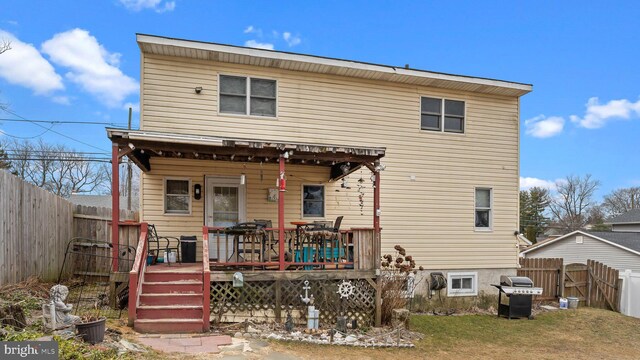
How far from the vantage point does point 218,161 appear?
923cm

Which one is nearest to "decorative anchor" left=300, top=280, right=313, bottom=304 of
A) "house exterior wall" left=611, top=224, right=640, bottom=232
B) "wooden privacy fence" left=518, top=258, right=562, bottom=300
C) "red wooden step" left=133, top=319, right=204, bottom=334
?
"red wooden step" left=133, top=319, right=204, bottom=334

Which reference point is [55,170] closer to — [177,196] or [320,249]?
[177,196]

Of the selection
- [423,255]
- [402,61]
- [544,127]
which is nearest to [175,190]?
[423,255]

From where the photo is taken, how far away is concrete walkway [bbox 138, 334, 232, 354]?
533 centimetres

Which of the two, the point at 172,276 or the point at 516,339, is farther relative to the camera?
the point at 516,339

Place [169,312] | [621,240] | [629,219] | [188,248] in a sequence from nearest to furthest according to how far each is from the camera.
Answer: [169,312] < [188,248] < [621,240] < [629,219]

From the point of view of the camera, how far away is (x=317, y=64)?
9.62 m

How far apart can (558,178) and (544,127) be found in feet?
23.2

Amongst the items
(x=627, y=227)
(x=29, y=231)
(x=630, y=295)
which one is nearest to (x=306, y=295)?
(x=29, y=231)

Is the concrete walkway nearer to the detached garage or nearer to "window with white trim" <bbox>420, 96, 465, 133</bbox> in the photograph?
"window with white trim" <bbox>420, 96, 465, 133</bbox>

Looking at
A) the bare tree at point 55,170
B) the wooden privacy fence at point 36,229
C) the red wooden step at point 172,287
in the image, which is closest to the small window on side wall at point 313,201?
the red wooden step at point 172,287

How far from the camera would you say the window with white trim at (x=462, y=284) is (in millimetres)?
10883

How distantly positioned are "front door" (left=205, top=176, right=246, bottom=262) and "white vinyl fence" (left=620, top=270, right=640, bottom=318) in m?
12.1

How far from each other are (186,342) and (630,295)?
43.7 ft
